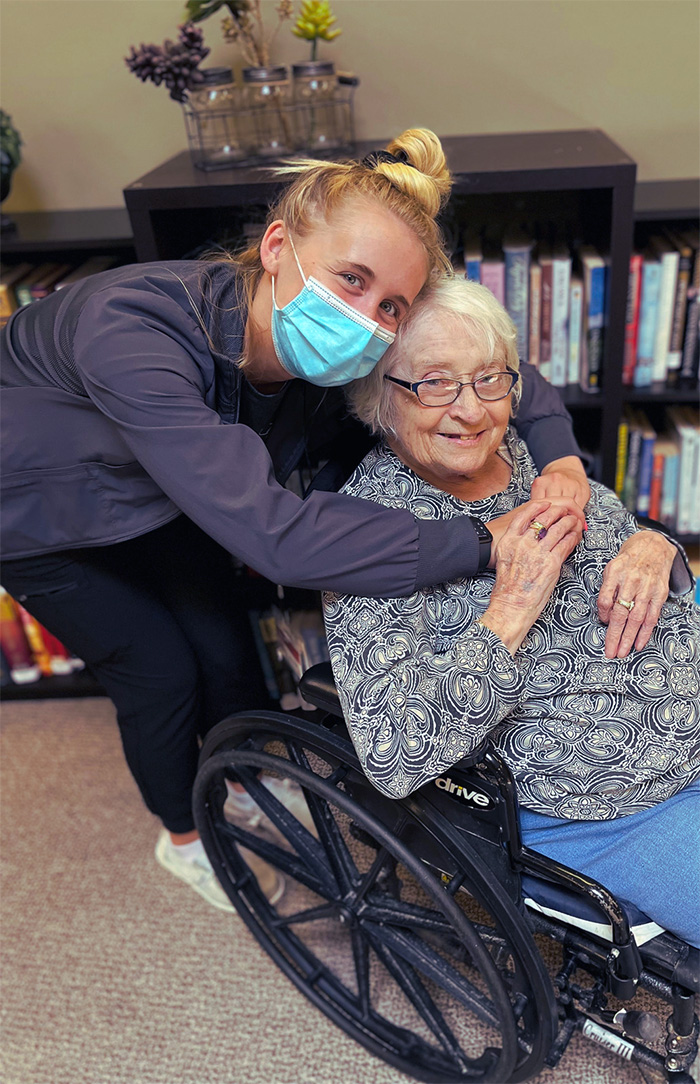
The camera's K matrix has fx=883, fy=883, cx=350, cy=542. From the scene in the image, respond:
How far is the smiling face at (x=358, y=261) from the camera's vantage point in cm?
123

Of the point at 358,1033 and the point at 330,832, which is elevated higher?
the point at 330,832

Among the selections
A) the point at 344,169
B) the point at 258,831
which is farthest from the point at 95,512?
the point at 258,831

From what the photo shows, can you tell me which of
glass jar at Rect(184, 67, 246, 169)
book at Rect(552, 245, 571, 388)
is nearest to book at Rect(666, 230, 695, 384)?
book at Rect(552, 245, 571, 388)

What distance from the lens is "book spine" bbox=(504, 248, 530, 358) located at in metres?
1.91

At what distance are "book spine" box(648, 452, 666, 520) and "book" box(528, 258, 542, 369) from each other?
378 mm

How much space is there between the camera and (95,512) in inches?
55.4

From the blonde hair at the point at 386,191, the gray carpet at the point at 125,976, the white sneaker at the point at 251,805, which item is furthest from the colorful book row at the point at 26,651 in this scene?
the blonde hair at the point at 386,191

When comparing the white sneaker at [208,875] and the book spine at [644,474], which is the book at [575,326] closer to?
the book spine at [644,474]

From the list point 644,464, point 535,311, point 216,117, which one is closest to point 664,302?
point 535,311

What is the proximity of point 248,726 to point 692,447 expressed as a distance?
1.29 meters

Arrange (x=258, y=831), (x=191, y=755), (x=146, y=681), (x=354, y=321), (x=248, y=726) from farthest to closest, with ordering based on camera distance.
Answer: (x=258, y=831) < (x=191, y=755) < (x=146, y=681) < (x=248, y=726) < (x=354, y=321)

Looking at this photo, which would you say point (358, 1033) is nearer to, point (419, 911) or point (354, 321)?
point (419, 911)

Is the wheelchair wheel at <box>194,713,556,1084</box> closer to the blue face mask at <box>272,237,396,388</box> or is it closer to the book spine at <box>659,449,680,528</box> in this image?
the blue face mask at <box>272,237,396,388</box>

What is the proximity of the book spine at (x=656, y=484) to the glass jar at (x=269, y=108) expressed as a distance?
1103 millimetres
